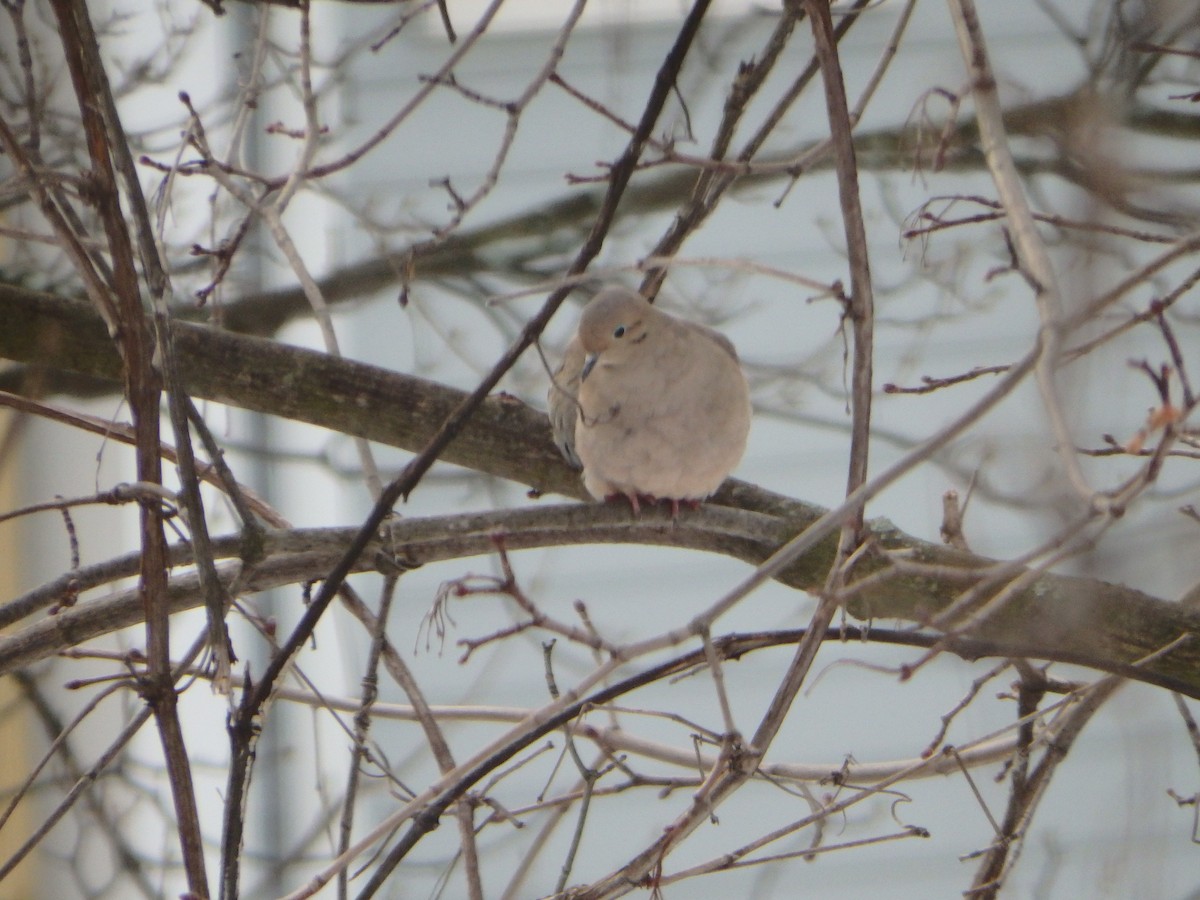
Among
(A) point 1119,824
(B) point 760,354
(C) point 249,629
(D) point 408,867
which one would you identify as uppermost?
(B) point 760,354

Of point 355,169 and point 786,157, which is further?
point 355,169

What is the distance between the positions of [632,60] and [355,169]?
90 cm

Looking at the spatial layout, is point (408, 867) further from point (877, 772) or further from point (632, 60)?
point (632, 60)

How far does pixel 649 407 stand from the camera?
6.84 feet

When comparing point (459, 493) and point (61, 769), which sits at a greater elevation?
point (459, 493)

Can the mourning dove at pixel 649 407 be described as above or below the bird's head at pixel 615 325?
below

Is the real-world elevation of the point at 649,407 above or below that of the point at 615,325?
below

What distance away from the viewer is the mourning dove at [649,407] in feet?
6.48

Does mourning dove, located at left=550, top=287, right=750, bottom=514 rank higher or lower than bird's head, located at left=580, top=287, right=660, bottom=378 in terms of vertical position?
lower

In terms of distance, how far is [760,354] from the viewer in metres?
3.73

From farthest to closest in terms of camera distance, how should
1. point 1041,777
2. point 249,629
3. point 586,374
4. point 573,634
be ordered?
point 249,629 → point 586,374 → point 1041,777 → point 573,634

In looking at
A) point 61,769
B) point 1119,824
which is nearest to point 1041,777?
point 1119,824


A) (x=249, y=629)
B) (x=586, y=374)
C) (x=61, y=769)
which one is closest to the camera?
(x=586, y=374)

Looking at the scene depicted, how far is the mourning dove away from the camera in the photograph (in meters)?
1.98
